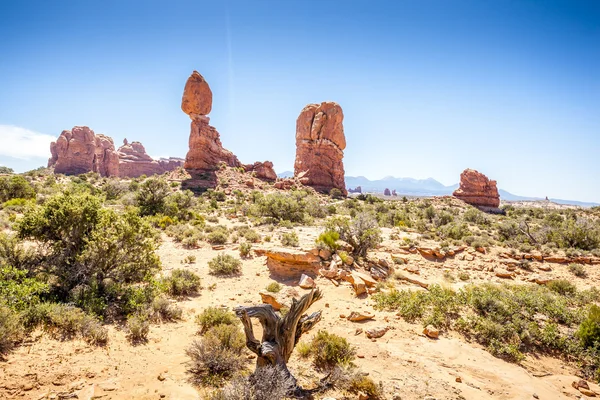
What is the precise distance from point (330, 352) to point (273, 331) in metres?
1.54

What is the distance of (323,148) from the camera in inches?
1822

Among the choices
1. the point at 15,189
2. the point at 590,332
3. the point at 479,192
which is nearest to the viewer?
the point at 590,332

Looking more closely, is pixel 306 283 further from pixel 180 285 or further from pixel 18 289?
pixel 18 289

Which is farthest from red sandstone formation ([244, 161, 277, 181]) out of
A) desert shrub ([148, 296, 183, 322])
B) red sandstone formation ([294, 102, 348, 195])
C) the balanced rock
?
desert shrub ([148, 296, 183, 322])

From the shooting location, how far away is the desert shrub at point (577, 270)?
39.3ft

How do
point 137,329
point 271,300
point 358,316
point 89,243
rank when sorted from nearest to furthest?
point 137,329, point 89,243, point 358,316, point 271,300

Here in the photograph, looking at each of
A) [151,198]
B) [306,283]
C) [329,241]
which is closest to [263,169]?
[151,198]

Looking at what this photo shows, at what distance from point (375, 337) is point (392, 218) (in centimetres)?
1772

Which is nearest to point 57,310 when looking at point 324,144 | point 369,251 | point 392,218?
point 369,251

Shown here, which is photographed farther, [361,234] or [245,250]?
[361,234]

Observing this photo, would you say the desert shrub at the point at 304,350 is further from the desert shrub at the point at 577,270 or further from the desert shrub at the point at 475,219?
Result: the desert shrub at the point at 475,219

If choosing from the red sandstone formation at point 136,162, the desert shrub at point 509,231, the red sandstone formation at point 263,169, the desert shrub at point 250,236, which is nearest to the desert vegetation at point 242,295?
the desert shrub at point 250,236

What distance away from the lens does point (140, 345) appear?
5492 millimetres

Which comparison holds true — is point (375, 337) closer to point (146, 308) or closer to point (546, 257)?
point (146, 308)
